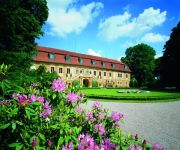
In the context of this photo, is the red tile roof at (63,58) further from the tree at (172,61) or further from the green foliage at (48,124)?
the green foliage at (48,124)

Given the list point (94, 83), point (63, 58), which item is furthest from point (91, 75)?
point (63, 58)

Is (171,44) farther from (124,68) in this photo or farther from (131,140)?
(131,140)

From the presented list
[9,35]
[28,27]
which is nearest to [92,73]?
[28,27]

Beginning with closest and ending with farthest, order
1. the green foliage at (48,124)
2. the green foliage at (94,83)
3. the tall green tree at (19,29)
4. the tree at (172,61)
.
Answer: the green foliage at (48,124)
the tall green tree at (19,29)
the tree at (172,61)
the green foliage at (94,83)

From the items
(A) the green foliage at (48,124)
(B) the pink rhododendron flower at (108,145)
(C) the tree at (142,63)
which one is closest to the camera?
(A) the green foliage at (48,124)

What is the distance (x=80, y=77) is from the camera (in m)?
49.4

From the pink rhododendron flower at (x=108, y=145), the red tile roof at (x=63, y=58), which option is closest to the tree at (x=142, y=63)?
the red tile roof at (x=63, y=58)

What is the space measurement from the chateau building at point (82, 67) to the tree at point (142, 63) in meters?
7.95

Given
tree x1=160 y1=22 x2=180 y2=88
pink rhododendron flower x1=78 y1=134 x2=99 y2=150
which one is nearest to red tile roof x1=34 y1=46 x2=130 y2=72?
tree x1=160 y1=22 x2=180 y2=88

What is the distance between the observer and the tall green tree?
1271cm

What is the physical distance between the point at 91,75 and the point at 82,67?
12.9ft

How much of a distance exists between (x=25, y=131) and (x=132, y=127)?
7.86 meters

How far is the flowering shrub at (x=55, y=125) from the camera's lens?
7.27 feet

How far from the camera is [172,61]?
42.3 m
